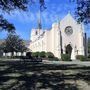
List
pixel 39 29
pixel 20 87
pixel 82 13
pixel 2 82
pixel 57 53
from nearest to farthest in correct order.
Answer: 1. pixel 20 87
2. pixel 2 82
3. pixel 82 13
4. pixel 57 53
5. pixel 39 29

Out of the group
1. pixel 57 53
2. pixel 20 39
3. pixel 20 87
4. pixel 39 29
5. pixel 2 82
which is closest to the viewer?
pixel 20 87

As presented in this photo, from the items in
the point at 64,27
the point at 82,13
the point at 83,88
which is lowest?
the point at 83,88

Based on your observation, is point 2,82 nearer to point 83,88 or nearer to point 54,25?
point 83,88

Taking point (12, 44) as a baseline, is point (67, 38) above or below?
above

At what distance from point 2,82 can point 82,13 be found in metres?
7.31

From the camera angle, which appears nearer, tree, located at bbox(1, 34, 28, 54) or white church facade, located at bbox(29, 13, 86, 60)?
white church facade, located at bbox(29, 13, 86, 60)

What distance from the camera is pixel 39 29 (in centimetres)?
14612

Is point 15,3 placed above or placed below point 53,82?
above

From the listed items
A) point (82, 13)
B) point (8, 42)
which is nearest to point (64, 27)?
point (8, 42)

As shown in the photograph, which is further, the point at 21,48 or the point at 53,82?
the point at 21,48

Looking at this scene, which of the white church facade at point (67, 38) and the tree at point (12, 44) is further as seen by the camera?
the tree at point (12, 44)

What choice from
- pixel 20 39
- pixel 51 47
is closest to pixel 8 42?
pixel 20 39

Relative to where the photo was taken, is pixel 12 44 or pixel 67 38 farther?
pixel 12 44

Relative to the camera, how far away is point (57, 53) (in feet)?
293
